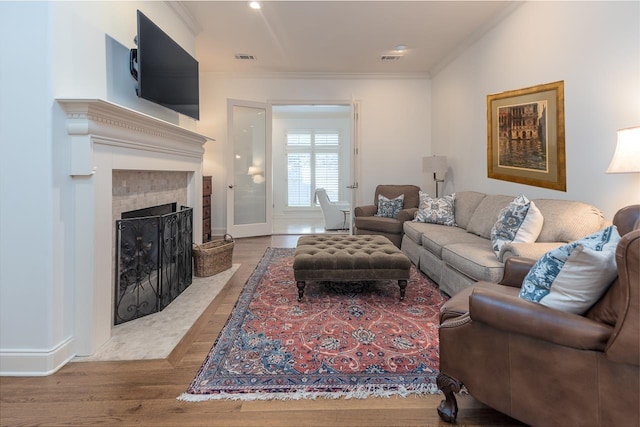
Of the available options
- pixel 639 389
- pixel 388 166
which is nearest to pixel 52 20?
pixel 639 389

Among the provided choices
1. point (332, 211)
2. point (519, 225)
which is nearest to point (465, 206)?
point (519, 225)

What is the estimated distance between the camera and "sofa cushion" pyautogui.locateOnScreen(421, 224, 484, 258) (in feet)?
10.4

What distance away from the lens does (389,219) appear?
488 centimetres

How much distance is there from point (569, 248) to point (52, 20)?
2.77 m

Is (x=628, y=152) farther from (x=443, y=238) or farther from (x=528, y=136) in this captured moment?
(x=443, y=238)

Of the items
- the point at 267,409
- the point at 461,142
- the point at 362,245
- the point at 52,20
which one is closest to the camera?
the point at 267,409

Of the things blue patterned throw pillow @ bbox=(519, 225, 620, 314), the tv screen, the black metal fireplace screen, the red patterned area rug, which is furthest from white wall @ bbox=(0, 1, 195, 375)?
blue patterned throw pillow @ bbox=(519, 225, 620, 314)

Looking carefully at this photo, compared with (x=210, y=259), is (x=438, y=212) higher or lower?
higher

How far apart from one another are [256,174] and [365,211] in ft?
6.93

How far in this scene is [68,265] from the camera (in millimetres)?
1929

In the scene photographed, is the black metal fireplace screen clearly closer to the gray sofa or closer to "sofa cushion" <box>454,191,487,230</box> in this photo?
the gray sofa

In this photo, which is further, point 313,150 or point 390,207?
point 313,150

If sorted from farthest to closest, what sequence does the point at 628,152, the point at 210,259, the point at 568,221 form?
the point at 210,259 < the point at 568,221 < the point at 628,152

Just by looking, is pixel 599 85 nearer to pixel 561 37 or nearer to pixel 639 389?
pixel 561 37
